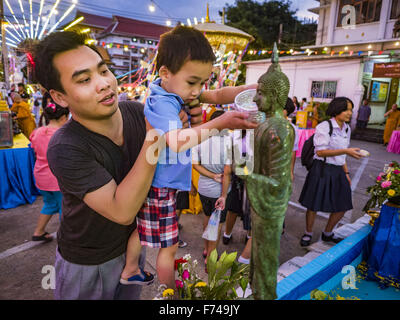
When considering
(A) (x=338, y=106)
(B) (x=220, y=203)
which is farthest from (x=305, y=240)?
(A) (x=338, y=106)

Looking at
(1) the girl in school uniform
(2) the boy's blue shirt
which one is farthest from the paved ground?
(2) the boy's blue shirt

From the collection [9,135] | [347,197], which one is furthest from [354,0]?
[9,135]

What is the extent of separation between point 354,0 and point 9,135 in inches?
722

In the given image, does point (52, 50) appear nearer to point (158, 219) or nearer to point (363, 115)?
point (158, 219)

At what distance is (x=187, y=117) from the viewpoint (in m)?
1.33

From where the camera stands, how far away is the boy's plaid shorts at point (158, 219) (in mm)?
1381

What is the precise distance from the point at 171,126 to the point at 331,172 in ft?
10.6

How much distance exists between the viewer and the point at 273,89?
0.88m

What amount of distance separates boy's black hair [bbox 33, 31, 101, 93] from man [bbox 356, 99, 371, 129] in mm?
15135

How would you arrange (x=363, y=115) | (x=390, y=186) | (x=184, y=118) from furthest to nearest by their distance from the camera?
(x=363, y=115), (x=390, y=186), (x=184, y=118)

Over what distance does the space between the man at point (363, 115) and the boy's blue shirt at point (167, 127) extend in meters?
14.8

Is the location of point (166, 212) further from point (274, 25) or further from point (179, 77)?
point (274, 25)

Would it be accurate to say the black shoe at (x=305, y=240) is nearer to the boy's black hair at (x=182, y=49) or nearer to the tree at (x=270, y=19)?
the boy's black hair at (x=182, y=49)

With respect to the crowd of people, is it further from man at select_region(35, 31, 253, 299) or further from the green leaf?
the green leaf
